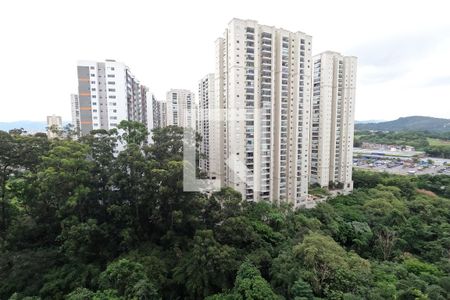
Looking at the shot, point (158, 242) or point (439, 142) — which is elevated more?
point (439, 142)

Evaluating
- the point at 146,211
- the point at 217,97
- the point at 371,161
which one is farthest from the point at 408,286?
the point at 371,161

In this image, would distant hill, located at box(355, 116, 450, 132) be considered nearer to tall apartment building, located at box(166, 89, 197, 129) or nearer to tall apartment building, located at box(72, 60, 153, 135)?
tall apartment building, located at box(166, 89, 197, 129)

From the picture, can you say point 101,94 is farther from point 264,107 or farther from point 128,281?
point 128,281

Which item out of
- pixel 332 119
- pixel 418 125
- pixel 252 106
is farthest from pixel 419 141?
pixel 418 125

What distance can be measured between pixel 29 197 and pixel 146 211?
5808mm

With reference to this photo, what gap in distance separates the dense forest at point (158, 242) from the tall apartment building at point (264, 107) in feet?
20.3

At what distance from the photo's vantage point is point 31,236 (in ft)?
38.5

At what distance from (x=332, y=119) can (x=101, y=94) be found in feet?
83.7

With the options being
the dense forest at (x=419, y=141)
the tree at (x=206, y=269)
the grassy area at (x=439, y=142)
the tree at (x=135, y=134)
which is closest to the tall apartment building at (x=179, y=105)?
the tree at (x=135, y=134)

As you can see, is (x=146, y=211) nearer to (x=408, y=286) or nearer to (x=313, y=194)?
(x=408, y=286)

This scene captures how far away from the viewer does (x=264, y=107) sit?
68.1 feet

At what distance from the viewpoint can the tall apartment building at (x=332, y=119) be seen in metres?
27.6

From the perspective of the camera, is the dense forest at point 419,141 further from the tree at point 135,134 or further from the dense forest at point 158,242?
the tree at point 135,134

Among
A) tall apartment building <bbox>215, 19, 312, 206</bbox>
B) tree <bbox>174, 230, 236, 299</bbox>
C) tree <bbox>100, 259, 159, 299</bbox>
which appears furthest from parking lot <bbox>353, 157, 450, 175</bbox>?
tree <bbox>100, 259, 159, 299</bbox>
